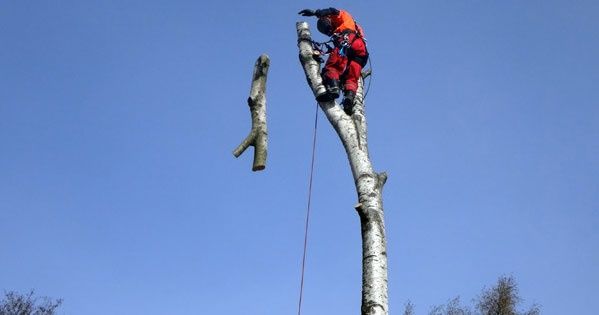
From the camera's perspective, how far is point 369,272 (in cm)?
387

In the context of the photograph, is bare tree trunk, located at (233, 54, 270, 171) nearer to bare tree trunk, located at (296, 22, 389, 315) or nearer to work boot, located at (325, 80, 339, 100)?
bare tree trunk, located at (296, 22, 389, 315)

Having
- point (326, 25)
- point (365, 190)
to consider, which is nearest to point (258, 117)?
point (365, 190)

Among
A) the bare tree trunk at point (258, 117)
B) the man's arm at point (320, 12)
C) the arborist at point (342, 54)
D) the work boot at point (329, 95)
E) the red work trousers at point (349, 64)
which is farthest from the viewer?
the man's arm at point (320, 12)

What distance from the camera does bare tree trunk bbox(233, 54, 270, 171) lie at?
459 centimetres

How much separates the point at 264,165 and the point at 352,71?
1539 millimetres

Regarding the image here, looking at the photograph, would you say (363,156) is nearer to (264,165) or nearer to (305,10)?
(264,165)

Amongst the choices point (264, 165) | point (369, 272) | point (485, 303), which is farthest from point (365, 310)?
point (485, 303)

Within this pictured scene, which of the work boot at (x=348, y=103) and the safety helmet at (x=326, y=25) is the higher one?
the safety helmet at (x=326, y=25)

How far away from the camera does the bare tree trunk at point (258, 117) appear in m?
4.59

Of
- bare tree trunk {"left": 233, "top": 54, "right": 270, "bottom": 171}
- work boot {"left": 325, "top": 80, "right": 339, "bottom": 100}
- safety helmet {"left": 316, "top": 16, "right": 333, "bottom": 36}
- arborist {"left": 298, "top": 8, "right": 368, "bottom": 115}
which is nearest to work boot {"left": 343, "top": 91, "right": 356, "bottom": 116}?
arborist {"left": 298, "top": 8, "right": 368, "bottom": 115}

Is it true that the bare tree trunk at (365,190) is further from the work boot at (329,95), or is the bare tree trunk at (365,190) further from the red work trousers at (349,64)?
the red work trousers at (349,64)

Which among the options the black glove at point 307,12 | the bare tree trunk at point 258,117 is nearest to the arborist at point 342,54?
the black glove at point 307,12

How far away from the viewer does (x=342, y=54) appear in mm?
5695

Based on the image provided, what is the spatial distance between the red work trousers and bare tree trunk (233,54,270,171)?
2.00ft
